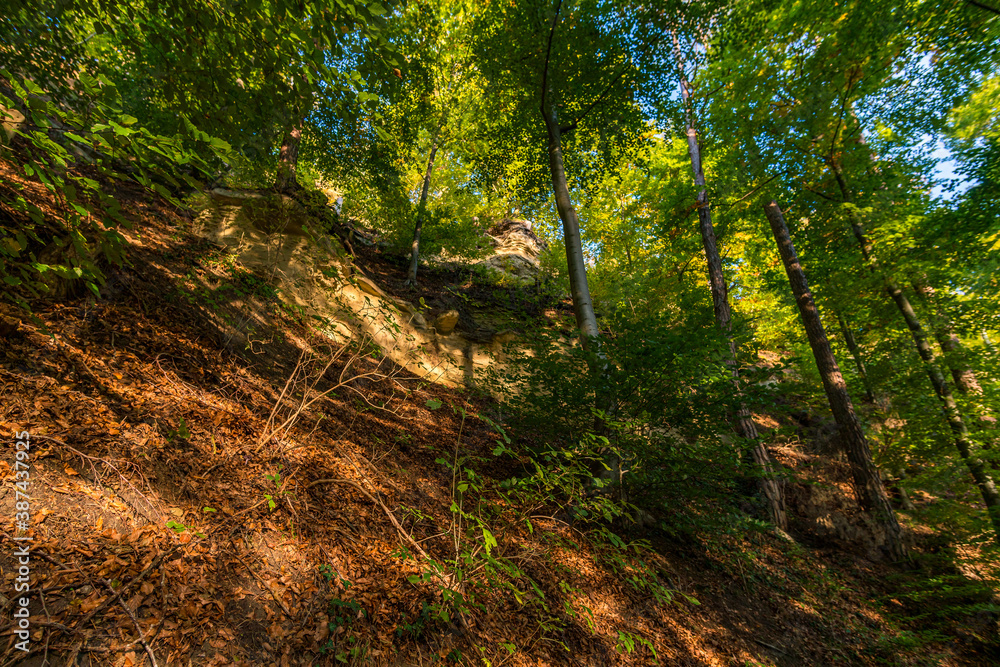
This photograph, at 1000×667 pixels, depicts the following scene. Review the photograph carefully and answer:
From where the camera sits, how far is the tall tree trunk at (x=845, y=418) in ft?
21.3

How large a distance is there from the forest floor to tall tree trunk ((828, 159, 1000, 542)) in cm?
202

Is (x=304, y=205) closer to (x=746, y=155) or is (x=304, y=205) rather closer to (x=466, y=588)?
(x=466, y=588)

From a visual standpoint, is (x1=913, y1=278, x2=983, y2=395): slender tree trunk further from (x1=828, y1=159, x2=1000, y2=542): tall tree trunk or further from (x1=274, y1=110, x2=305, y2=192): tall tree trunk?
(x1=274, y1=110, x2=305, y2=192): tall tree trunk

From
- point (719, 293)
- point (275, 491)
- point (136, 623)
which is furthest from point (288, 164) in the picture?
point (719, 293)

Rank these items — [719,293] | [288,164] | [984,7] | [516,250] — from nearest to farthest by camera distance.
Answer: [984,7] < [288,164] < [719,293] < [516,250]

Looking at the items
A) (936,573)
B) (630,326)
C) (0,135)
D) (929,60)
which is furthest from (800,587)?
(929,60)

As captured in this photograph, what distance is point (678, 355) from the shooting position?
13.5 feet

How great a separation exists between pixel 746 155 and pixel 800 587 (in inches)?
300

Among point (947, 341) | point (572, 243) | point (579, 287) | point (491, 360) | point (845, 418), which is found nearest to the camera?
point (579, 287)

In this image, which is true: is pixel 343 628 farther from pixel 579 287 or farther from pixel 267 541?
pixel 579 287

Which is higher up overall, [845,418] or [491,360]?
[491,360]

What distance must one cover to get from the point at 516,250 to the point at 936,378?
13.3m

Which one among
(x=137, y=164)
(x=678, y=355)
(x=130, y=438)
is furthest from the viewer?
(x=678, y=355)

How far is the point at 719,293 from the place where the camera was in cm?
797
